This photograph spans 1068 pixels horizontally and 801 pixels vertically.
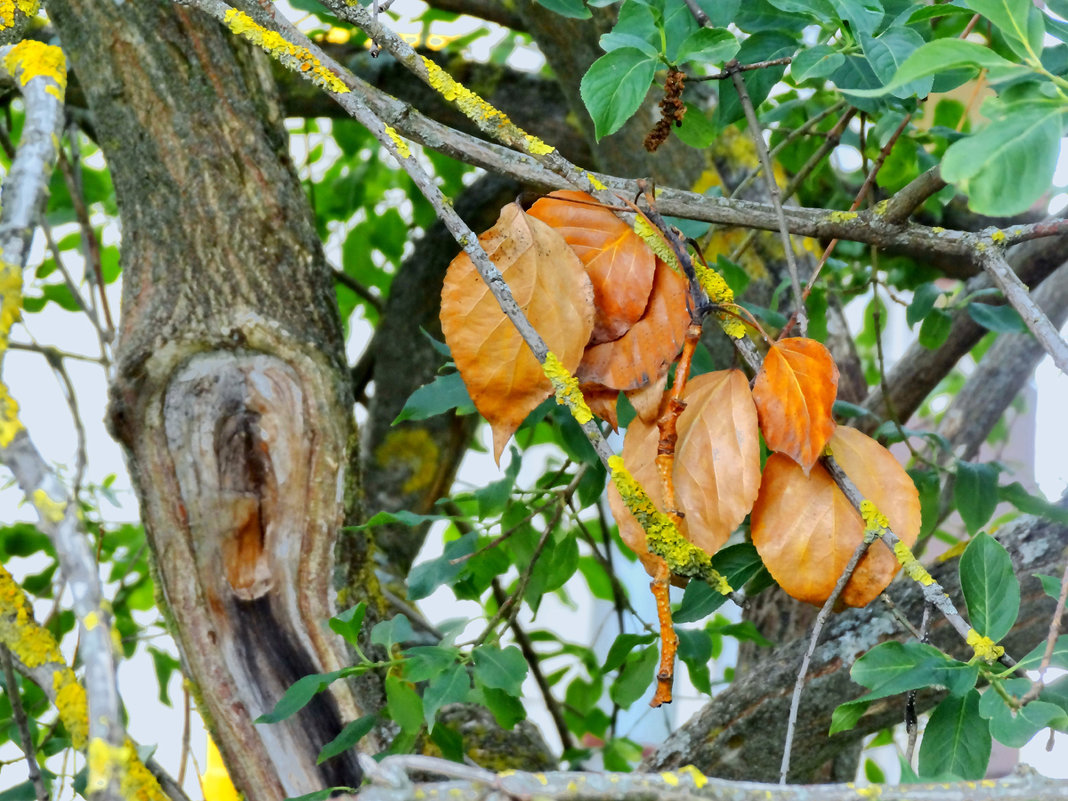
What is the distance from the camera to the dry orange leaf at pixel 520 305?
0.53 m

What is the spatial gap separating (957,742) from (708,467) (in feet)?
0.65

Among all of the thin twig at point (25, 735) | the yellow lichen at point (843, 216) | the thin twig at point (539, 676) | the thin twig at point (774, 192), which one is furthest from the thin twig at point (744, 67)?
the thin twig at point (539, 676)

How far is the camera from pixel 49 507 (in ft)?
1.02

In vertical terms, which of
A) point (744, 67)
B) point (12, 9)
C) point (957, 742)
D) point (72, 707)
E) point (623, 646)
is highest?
point (12, 9)

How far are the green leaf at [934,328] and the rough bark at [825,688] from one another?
0.25m

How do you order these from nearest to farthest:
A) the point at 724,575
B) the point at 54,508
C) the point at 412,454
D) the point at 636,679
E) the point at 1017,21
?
the point at 54,508, the point at 1017,21, the point at 724,575, the point at 636,679, the point at 412,454

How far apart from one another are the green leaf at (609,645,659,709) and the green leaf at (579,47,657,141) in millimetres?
481

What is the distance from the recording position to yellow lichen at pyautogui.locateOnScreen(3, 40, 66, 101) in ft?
1.67

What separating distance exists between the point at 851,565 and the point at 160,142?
67 cm

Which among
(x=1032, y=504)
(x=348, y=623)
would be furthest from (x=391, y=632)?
(x=1032, y=504)

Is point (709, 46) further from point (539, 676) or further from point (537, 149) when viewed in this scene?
point (539, 676)

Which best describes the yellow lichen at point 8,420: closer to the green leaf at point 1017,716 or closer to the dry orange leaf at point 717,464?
the dry orange leaf at point 717,464

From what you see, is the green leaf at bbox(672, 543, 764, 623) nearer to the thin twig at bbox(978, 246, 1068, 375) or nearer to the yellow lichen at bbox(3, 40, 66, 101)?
the thin twig at bbox(978, 246, 1068, 375)

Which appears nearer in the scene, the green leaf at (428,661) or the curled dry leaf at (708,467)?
the curled dry leaf at (708,467)
